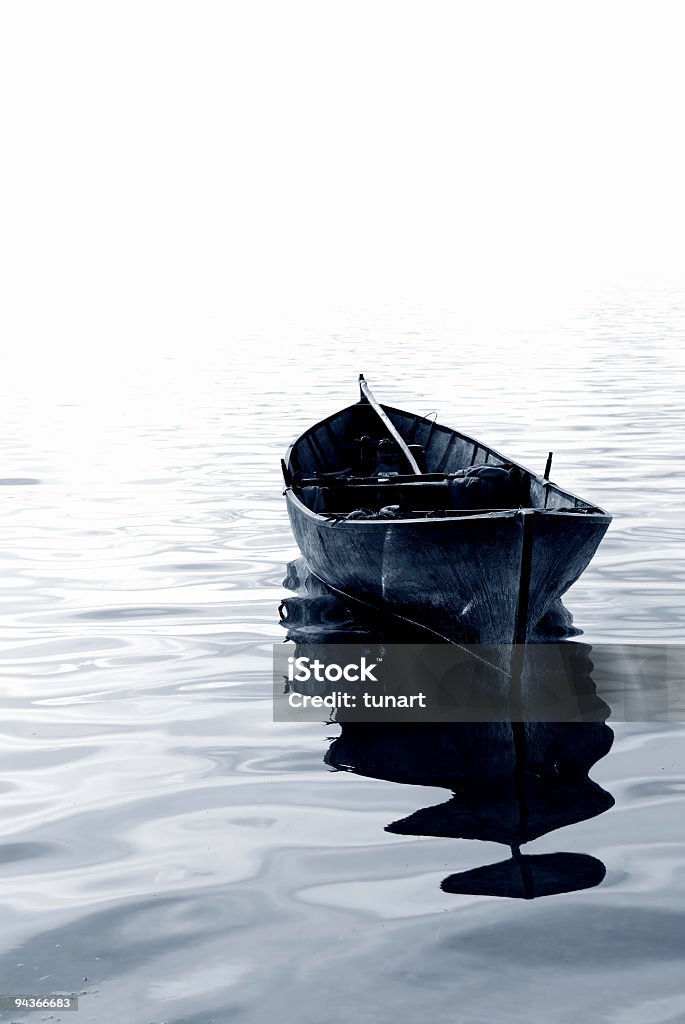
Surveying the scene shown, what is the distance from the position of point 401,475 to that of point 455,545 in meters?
4.69

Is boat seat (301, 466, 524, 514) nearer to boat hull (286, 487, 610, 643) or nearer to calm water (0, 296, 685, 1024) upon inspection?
calm water (0, 296, 685, 1024)

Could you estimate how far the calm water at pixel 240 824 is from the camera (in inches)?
226

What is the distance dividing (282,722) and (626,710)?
9.69 feet

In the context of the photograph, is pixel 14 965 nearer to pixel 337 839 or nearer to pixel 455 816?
pixel 337 839

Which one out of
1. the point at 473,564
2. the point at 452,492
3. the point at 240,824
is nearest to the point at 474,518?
the point at 473,564

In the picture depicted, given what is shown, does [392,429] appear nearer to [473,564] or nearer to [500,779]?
[473,564]

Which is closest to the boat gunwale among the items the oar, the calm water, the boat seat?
the calm water

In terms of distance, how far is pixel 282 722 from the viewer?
377 inches

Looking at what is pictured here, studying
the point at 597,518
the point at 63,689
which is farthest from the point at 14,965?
the point at 597,518

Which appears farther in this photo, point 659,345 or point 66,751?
point 659,345

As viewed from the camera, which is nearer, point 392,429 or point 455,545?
point 455,545

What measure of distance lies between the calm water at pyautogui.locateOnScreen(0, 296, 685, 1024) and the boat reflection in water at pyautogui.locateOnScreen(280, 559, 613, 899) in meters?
0.12

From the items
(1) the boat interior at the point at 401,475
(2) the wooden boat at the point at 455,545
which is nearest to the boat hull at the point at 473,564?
(2) the wooden boat at the point at 455,545

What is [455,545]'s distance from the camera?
10.3 metres
